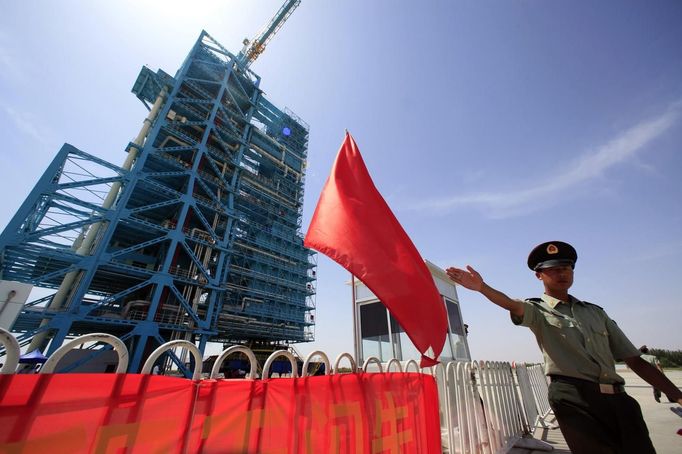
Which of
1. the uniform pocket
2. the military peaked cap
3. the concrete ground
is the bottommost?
the concrete ground

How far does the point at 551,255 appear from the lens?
2340 mm

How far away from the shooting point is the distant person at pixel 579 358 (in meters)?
1.81

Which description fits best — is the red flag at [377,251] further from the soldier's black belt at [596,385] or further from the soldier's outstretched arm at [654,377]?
the soldier's outstretched arm at [654,377]

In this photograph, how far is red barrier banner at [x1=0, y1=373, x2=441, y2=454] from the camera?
1.07m

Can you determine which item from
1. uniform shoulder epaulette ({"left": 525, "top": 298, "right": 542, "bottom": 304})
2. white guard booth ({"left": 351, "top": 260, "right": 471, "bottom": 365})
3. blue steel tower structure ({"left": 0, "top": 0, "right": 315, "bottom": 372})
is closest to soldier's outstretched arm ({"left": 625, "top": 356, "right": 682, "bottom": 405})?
uniform shoulder epaulette ({"left": 525, "top": 298, "right": 542, "bottom": 304})

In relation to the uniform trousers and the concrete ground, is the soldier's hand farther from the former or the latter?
the concrete ground

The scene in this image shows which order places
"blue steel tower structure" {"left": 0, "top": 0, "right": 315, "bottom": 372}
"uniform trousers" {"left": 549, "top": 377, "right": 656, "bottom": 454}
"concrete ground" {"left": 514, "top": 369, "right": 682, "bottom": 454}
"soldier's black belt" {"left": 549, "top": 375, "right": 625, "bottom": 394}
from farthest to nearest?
1. "blue steel tower structure" {"left": 0, "top": 0, "right": 315, "bottom": 372}
2. "concrete ground" {"left": 514, "top": 369, "right": 682, "bottom": 454}
3. "soldier's black belt" {"left": 549, "top": 375, "right": 625, "bottom": 394}
4. "uniform trousers" {"left": 549, "top": 377, "right": 656, "bottom": 454}

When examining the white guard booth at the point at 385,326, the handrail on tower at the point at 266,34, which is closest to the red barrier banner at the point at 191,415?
the white guard booth at the point at 385,326

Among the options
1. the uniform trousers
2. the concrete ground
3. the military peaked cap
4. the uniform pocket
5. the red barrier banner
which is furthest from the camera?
the concrete ground

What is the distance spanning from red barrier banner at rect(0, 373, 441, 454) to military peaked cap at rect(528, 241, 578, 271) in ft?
5.80

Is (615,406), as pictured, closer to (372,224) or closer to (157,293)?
(372,224)

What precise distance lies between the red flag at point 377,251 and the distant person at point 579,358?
2.14 ft

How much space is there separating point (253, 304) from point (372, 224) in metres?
33.6

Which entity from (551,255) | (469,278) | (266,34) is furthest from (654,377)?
(266,34)
